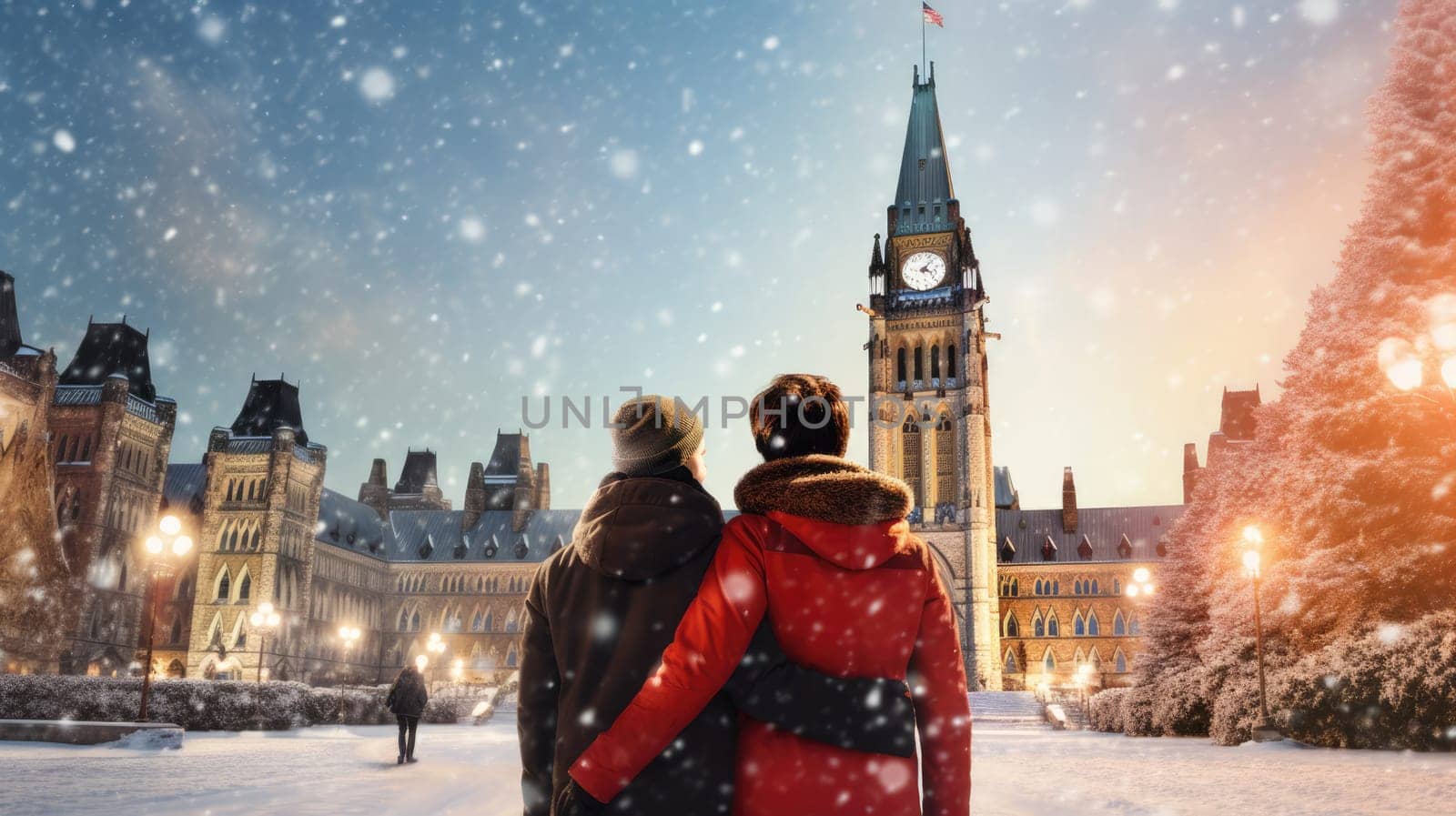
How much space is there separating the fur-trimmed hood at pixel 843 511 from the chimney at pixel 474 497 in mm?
90756

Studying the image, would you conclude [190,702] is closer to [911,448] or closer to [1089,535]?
[911,448]

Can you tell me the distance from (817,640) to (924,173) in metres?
77.4

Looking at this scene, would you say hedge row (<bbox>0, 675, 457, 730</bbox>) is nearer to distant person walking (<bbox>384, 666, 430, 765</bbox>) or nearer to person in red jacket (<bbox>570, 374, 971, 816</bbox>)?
distant person walking (<bbox>384, 666, 430, 765</bbox>)

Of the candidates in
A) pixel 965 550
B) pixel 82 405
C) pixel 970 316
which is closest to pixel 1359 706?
pixel 965 550

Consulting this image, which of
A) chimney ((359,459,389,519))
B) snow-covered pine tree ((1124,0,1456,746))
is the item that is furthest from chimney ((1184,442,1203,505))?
chimney ((359,459,389,519))

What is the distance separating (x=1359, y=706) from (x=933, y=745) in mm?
14776

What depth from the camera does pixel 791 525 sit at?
3145 millimetres

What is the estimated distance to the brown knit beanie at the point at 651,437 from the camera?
11.2 feet

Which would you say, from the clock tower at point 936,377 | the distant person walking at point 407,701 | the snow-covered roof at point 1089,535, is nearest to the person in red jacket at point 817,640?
the distant person walking at point 407,701

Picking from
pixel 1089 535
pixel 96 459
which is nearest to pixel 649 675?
pixel 96 459

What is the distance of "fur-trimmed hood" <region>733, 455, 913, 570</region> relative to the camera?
10.2ft

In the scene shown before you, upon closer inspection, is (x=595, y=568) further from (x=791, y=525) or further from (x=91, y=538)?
(x=91, y=538)

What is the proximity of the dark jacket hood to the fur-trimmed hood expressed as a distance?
15 centimetres

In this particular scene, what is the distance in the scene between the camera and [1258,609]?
1738 cm
